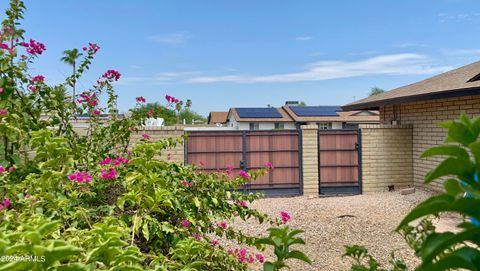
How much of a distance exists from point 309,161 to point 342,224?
298 centimetres

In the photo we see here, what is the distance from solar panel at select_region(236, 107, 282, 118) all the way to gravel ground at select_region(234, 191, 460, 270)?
17.7 m

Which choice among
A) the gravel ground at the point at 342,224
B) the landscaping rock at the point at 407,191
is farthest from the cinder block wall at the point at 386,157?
the landscaping rock at the point at 407,191

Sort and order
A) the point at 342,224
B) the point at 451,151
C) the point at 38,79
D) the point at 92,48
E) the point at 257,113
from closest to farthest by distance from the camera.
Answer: the point at 451,151 → the point at 38,79 → the point at 92,48 → the point at 342,224 → the point at 257,113

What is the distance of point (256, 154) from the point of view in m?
9.05

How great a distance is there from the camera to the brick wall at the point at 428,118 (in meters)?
7.60

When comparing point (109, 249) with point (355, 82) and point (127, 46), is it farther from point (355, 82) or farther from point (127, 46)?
point (355, 82)

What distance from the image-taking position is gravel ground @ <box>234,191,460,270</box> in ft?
15.4

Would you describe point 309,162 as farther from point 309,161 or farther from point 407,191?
point 407,191

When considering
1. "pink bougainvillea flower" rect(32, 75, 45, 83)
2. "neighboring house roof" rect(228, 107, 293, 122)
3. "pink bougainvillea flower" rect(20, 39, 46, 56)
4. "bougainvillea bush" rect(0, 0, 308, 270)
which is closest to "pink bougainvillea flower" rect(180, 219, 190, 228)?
"bougainvillea bush" rect(0, 0, 308, 270)

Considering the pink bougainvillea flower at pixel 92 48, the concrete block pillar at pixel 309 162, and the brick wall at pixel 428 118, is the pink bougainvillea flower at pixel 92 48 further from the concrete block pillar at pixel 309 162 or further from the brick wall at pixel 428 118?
the brick wall at pixel 428 118

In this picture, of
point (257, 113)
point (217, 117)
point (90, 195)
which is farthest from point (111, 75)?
point (217, 117)

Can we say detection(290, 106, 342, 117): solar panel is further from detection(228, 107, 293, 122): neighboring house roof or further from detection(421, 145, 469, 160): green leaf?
detection(421, 145, 469, 160): green leaf

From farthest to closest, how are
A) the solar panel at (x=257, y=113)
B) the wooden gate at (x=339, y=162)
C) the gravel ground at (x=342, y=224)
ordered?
the solar panel at (x=257, y=113), the wooden gate at (x=339, y=162), the gravel ground at (x=342, y=224)

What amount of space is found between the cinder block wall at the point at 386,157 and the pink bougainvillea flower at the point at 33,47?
7800 mm
